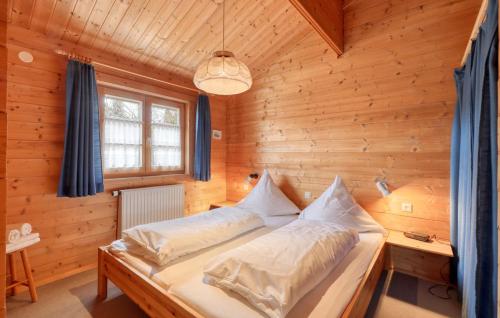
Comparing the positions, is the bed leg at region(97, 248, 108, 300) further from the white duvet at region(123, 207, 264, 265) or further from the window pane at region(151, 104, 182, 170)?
the window pane at region(151, 104, 182, 170)

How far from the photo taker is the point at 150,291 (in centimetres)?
164

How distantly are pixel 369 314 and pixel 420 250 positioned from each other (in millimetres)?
846

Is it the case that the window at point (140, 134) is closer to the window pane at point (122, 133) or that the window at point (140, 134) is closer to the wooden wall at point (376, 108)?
the window pane at point (122, 133)

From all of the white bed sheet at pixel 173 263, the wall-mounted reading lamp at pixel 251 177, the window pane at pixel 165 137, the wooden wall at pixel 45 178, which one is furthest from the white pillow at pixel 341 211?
the wooden wall at pixel 45 178

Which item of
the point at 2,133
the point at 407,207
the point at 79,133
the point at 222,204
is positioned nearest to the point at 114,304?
the point at 79,133

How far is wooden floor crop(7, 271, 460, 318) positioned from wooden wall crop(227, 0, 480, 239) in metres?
0.74

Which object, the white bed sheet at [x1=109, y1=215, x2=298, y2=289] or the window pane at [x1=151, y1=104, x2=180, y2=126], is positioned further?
the window pane at [x1=151, y1=104, x2=180, y2=126]

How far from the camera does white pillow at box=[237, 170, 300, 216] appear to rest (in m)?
3.28

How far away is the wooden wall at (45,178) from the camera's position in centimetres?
227

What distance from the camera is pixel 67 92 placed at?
245 cm

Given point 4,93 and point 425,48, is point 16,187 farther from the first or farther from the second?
point 425,48

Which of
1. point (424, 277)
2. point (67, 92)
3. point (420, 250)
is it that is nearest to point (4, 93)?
point (67, 92)

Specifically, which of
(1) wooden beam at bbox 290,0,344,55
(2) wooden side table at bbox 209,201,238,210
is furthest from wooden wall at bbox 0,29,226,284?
(1) wooden beam at bbox 290,0,344,55

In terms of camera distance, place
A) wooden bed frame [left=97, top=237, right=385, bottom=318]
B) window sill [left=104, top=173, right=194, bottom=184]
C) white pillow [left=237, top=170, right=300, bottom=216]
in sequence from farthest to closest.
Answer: white pillow [left=237, top=170, right=300, bottom=216] < window sill [left=104, top=173, right=194, bottom=184] < wooden bed frame [left=97, top=237, right=385, bottom=318]
